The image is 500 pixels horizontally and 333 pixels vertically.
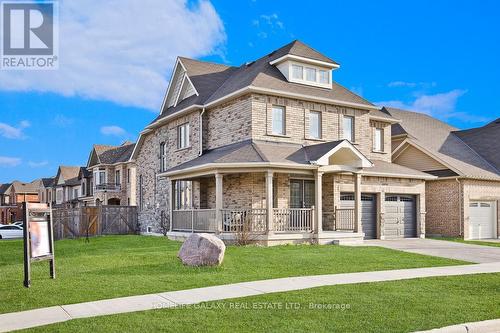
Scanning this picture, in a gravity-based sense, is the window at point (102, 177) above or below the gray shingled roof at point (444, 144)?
below

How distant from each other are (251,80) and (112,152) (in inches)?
1370

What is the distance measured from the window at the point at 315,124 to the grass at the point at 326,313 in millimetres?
13153

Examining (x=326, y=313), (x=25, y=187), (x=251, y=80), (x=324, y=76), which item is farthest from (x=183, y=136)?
(x=25, y=187)

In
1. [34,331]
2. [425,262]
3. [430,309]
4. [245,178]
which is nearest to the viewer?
[34,331]

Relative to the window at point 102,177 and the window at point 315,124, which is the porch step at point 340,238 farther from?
the window at point 102,177

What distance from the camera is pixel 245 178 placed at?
21.3m

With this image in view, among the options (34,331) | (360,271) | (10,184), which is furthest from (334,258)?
(10,184)

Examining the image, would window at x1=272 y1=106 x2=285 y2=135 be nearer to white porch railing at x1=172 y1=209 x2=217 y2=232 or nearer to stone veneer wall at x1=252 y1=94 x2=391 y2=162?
stone veneer wall at x1=252 y1=94 x2=391 y2=162

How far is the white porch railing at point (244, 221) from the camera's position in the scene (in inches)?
765

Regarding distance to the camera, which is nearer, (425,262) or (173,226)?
(425,262)

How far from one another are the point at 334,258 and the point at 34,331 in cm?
1004

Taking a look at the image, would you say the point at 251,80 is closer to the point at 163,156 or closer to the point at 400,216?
the point at 163,156

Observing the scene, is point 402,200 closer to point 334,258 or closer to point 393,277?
point 334,258

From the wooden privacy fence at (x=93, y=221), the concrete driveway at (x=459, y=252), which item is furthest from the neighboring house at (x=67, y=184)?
the concrete driveway at (x=459, y=252)
